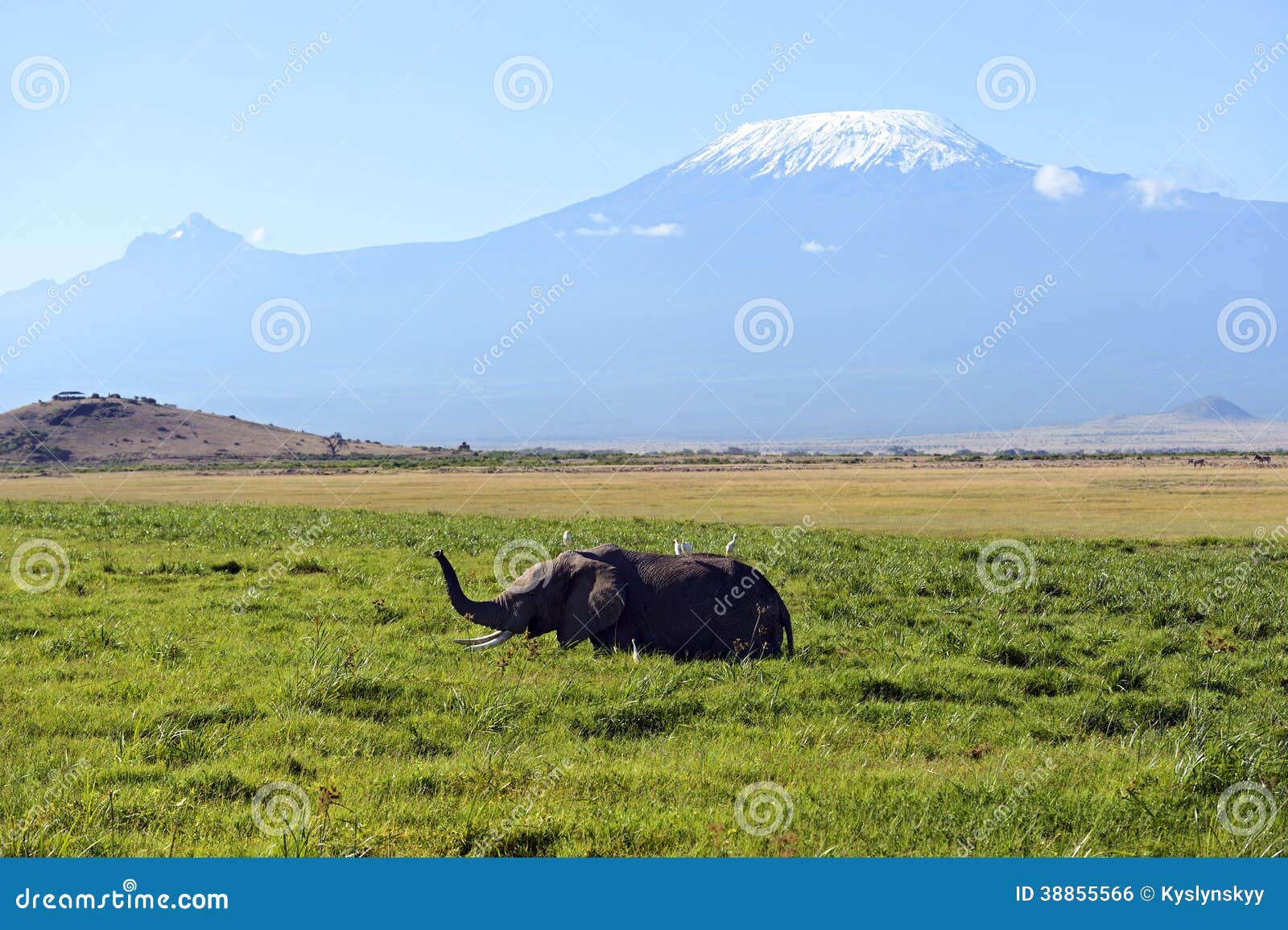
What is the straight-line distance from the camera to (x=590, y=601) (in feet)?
40.6

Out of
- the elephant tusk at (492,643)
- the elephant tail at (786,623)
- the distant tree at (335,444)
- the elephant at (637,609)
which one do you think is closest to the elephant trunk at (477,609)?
the elephant at (637,609)

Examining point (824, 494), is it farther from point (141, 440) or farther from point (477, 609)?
point (141, 440)

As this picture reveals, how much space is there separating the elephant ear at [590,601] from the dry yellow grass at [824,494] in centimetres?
2783

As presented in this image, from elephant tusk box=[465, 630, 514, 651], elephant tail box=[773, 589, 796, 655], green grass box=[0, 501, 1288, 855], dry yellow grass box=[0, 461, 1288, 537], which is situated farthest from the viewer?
dry yellow grass box=[0, 461, 1288, 537]

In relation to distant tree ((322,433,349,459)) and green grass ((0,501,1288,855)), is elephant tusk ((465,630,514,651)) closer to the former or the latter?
green grass ((0,501,1288,855))

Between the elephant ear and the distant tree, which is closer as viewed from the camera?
the elephant ear

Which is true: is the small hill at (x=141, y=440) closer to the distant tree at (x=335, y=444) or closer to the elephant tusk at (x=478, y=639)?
the distant tree at (x=335, y=444)

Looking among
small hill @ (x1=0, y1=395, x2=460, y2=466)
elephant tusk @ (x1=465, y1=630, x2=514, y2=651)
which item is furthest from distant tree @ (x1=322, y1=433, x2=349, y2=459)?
elephant tusk @ (x1=465, y1=630, x2=514, y2=651)

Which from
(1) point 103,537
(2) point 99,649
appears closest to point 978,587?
(2) point 99,649

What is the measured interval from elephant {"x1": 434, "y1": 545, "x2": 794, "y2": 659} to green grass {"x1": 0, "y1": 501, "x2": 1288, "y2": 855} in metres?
0.47

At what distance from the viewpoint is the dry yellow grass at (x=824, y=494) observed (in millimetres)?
45938

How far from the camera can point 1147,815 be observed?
7355 millimetres

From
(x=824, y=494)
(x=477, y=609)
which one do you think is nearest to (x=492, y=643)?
(x=477, y=609)

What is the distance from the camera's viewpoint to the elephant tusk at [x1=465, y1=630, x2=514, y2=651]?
40.2ft
